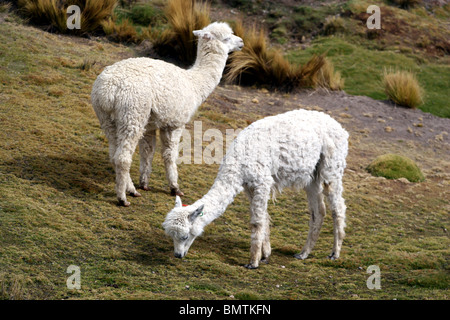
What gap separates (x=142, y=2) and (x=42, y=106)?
24.8 feet

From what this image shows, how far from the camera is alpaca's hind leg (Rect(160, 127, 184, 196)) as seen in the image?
7.75 m

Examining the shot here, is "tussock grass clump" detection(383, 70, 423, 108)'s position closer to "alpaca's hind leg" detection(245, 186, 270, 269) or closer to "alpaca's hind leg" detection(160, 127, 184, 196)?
"alpaca's hind leg" detection(160, 127, 184, 196)

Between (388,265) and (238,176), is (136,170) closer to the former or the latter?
(238,176)

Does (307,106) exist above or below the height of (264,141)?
below

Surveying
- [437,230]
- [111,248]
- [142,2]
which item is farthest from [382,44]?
[111,248]

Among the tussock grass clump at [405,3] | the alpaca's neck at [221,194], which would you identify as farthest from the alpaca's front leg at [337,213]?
the tussock grass clump at [405,3]

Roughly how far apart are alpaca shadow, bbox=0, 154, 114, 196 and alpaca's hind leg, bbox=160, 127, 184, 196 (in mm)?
899

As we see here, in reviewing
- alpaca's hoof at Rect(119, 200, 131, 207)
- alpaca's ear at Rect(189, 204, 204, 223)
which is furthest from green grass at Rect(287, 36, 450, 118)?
alpaca's ear at Rect(189, 204, 204, 223)

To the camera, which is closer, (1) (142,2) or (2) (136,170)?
(2) (136,170)

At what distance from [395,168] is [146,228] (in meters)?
5.30

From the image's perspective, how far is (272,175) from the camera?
6488mm

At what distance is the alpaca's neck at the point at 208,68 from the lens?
823 cm

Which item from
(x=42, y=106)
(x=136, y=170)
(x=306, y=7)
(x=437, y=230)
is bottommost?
(x=437, y=230)

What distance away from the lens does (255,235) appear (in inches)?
248
